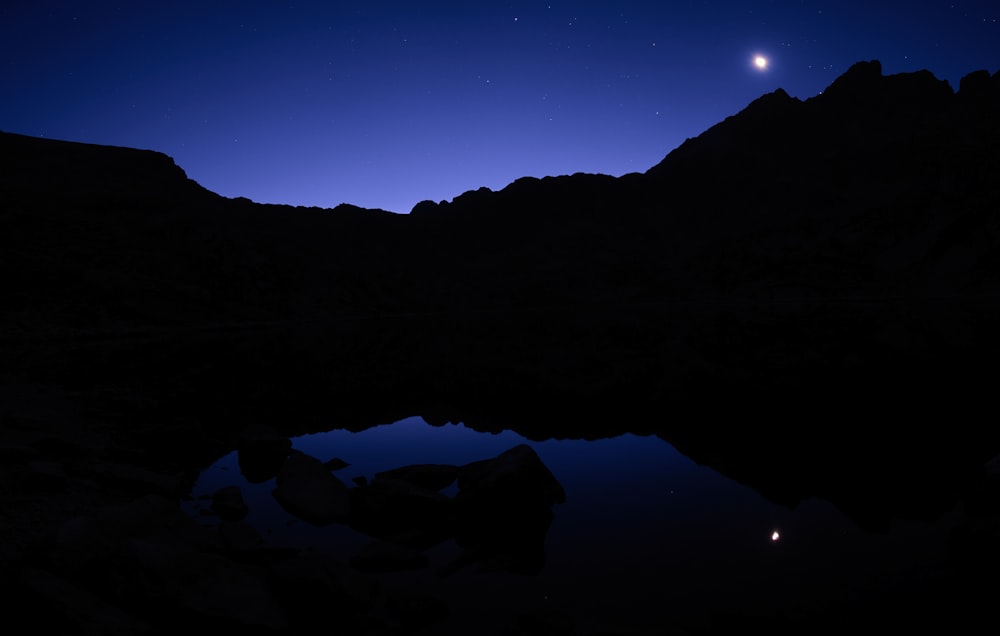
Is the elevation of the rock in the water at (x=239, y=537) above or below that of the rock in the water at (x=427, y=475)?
above

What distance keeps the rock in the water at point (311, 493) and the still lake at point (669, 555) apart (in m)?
0.25

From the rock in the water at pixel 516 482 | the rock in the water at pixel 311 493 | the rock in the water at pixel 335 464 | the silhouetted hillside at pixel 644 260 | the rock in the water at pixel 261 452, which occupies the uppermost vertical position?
the silhouetted hillside at pixel 644 260

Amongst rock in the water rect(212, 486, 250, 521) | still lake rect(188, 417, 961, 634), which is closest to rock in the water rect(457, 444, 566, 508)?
still lake rect(188, 417, 961, 634)

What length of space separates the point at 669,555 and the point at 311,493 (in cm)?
698

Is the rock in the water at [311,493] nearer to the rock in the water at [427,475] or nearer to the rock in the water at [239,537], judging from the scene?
the rock in the water at [239,537]

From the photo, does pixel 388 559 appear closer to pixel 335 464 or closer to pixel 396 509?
pixel 396 509

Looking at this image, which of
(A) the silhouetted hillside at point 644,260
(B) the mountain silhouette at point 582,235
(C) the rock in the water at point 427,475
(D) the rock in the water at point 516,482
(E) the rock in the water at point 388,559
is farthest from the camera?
(B) the mountain silhouette at point 582,235

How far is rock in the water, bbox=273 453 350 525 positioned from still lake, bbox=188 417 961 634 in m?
0.25

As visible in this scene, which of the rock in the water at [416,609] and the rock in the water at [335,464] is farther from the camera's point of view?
the rock in the water at [335,464]

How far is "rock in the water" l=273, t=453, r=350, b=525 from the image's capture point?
9.68m

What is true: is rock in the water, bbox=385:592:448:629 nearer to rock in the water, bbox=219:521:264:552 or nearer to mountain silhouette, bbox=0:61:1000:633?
mountain silhouette, bbox=0:61:1000:633

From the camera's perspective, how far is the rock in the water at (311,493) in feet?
31.8

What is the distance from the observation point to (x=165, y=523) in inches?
310

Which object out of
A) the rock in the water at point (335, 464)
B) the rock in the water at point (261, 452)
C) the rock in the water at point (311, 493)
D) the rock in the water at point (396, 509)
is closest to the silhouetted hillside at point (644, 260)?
the rock in the water at point (261, 452)
